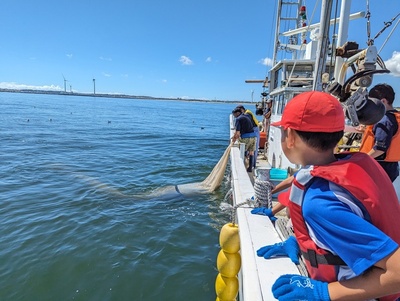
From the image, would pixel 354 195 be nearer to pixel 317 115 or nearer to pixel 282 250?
pixel 317 115

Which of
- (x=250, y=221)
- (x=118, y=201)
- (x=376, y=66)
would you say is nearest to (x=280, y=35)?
(x=376, y=66)

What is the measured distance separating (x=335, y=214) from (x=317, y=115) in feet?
1.72

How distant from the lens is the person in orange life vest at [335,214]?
1245 mm

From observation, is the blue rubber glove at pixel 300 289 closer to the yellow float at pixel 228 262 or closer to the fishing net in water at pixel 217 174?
the yellow float at pixel 228 262

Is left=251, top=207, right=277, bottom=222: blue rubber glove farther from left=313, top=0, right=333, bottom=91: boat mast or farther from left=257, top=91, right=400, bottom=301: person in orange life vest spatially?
left=313, top=0, right=333, bottom=91: boat mast

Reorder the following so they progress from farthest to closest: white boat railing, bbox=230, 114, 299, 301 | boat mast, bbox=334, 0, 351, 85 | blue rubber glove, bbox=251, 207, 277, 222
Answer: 1. boat mast, bbox=334, 0, 351, 85
2. blue rubber glove, bbox=251, 207, 277, 222
3. white boat railing, bbox=230, 114, 299, 301

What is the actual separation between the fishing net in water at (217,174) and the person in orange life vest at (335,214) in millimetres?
7037

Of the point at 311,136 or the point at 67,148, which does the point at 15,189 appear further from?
the point at 311,136

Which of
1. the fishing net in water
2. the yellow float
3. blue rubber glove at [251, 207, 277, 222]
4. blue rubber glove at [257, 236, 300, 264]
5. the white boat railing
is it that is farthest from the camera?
the fishing net in water

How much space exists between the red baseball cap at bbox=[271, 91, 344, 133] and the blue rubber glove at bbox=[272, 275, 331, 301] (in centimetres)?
88

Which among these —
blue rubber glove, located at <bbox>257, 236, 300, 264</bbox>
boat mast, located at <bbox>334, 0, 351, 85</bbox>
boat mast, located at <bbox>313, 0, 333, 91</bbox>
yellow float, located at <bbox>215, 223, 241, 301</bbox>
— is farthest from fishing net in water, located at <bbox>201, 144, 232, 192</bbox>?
blue rubber glove, located at <bbox>257, 236, 300, 264</bbox>

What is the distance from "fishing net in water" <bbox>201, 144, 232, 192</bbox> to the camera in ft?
28.8

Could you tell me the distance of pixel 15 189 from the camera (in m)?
9.28

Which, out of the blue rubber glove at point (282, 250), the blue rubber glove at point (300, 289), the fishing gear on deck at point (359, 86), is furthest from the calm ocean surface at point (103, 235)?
the fishing gear on deck at point (359, 86)
